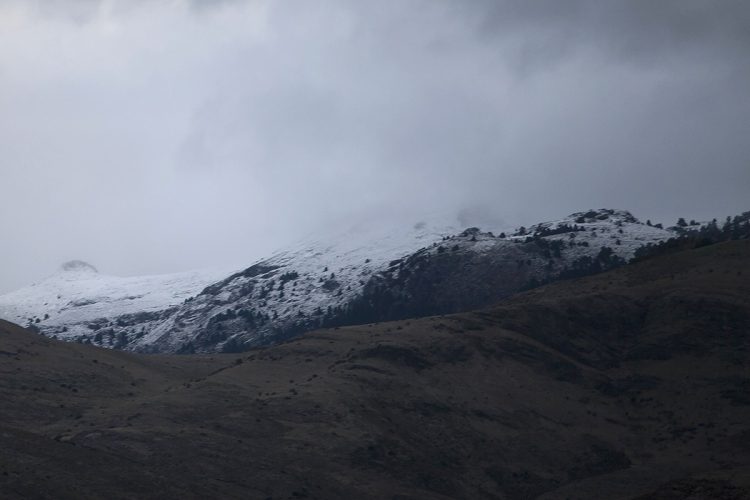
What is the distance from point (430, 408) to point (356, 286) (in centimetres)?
8201

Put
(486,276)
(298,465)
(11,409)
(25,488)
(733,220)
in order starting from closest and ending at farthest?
(25,488)
(298,465)
(11,409)
(486,276)
(733,220)

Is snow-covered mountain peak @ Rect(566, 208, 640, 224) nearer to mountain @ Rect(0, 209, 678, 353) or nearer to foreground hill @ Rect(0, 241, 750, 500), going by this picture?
mountain @ Rect(0, 209, 678, 353)

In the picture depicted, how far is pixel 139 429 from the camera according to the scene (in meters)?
75.9

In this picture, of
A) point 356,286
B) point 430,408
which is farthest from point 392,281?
point 430,408

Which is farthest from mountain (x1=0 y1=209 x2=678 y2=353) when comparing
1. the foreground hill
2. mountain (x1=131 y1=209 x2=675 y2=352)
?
the foreground hill

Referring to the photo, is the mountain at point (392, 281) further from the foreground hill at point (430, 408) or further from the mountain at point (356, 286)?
the foreground hill at point (430, 408)

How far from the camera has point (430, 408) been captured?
3410 inches

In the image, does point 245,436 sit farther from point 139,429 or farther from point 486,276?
point 486,276

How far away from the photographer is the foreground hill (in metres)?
71.3

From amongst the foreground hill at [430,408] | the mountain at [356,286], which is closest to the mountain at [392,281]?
the mountain at [356,286]

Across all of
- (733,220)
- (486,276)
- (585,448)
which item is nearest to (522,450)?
(585,448)

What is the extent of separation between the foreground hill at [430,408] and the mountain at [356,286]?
133 feet

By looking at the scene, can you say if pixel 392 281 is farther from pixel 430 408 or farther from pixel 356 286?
pixel 430 408

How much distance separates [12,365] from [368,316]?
69859 millimetres
